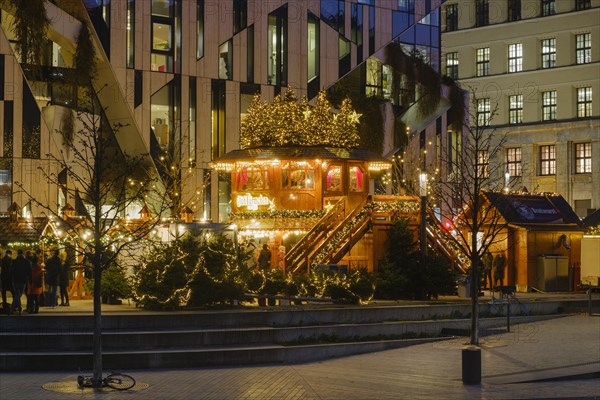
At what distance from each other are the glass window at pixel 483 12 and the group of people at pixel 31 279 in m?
64.5

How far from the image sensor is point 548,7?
8331cm

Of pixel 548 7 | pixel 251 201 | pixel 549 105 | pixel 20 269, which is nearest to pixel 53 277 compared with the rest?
pixel 20 269

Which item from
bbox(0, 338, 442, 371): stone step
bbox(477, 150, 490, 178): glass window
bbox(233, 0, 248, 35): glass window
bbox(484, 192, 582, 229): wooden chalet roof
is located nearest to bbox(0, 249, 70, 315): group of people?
bbox(0, 338, 442, 371): stone step

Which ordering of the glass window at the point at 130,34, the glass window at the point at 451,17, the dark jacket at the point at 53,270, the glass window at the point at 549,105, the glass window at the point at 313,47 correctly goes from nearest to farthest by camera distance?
1. the dark jacket at the point at 53,270
2. the glass window at the point at 130,34
3. the glass window at the point at 313,47
4. the glass window at the point at 549,105
5. the glass window at the point at 451,17

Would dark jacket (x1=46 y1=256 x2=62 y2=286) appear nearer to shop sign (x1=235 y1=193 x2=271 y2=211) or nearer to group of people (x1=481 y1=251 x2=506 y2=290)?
shop sign (x1=235 y1=193 x2=271 y2=211)

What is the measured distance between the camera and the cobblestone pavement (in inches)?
680

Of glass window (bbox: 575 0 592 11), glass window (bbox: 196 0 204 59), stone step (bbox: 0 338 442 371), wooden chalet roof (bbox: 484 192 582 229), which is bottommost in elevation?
stone step (bbox: 0 338 442 371)

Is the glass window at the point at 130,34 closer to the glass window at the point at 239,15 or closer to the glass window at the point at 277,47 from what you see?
the glass window at the point at 239,15

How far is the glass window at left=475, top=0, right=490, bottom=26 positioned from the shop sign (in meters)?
53.7

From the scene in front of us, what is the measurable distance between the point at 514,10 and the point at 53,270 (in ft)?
216

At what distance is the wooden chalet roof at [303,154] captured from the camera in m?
36.0

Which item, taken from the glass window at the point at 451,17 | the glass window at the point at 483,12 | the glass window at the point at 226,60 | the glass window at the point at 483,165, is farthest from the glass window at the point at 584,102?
the glass window at the point at 483,165

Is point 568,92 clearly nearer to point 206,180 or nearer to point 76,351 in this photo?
point 206,180

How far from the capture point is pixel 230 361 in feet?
67.8
